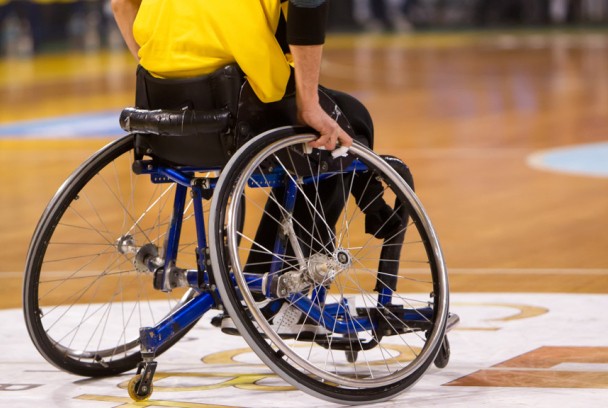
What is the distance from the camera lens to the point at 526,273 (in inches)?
200

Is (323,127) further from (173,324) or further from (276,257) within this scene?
(173,324)

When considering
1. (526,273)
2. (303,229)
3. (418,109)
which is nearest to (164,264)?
(303,229)

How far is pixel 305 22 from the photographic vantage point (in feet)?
10.5

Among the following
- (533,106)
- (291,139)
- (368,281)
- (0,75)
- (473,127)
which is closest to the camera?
(291,139)

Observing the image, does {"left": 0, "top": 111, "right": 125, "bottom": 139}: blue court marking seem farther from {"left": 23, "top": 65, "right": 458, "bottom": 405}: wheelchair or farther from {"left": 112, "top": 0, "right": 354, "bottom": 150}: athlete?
{"left": 112, "top": 0, "right": 354, "bottom": 150}: athlete

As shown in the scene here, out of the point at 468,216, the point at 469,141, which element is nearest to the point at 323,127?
the point at 468,216

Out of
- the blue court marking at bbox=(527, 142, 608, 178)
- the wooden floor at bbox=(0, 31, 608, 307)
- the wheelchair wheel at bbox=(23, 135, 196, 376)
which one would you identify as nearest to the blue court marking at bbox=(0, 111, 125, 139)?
the wooden floor at bbox=(0, 31, 608, 307)

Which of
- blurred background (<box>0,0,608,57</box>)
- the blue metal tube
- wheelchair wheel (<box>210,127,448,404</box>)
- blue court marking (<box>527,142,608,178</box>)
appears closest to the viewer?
wheelchair wheel (<box>210,127,448,404</box>)

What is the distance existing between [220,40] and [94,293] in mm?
1619

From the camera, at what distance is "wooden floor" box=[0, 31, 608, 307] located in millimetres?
5430

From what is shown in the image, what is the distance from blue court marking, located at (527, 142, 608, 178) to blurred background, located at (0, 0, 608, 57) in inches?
536

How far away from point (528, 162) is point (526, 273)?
3.05 metres

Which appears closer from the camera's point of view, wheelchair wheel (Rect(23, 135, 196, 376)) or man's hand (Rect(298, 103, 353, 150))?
man's hand (Rect(298, 103, 353, 150))

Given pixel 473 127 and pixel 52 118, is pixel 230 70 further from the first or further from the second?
pixel 52 118
